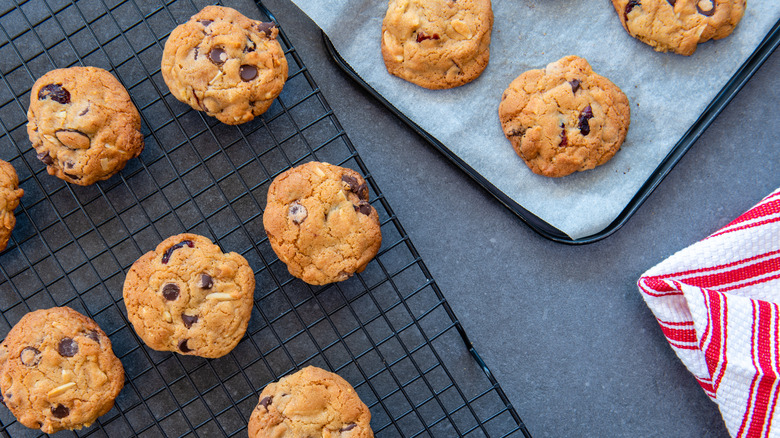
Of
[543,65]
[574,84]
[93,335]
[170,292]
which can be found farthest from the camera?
[543,65]

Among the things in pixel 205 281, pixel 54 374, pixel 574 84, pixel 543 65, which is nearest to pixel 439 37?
Result: pixel 543 65

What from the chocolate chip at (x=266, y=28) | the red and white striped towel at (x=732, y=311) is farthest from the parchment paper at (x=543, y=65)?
the red and white striped towel at (x=732, y=311)

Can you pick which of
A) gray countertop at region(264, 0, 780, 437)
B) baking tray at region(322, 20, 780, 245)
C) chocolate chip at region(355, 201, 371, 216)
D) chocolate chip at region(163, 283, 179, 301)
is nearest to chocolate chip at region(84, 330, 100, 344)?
chocolate chip at region(163, 283, 179, 301)

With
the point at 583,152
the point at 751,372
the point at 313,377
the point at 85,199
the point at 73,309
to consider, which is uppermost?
the point at 583,152

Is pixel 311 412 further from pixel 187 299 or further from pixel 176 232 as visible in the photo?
pixel 176 232

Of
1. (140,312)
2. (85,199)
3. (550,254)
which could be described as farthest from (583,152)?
(85,199)

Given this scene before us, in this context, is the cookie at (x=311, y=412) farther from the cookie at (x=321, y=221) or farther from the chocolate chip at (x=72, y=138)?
the chocolate chip at (x=72, y=138)

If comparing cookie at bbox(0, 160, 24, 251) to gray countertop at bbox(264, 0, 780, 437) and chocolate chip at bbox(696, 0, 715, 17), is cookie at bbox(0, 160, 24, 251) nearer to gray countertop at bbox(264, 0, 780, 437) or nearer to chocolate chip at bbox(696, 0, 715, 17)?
gray countertop at bbox(264, 0, 780, 437)

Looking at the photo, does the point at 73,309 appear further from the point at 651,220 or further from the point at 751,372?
the point at 751,372
